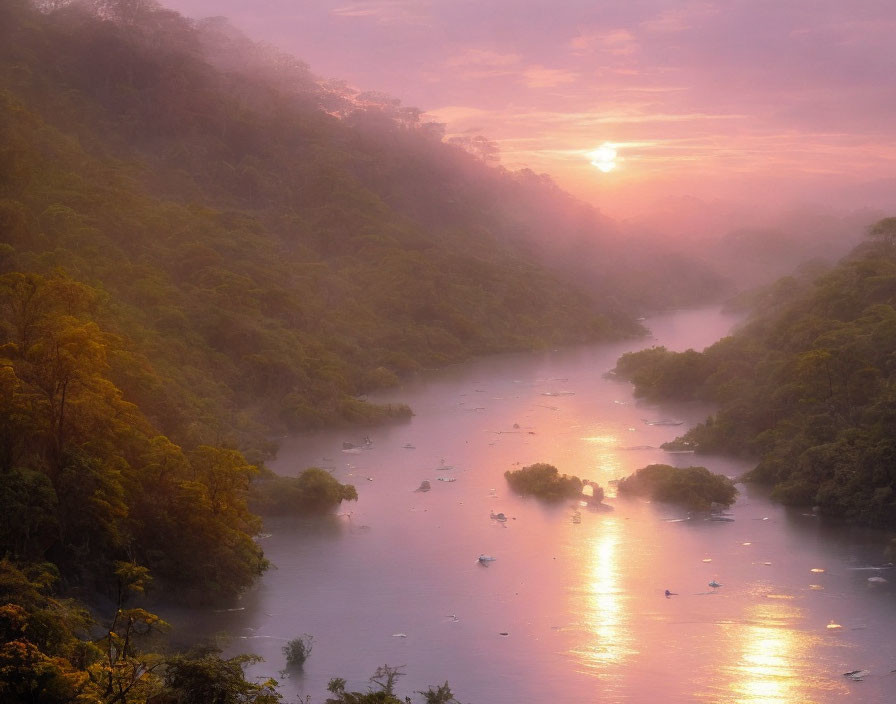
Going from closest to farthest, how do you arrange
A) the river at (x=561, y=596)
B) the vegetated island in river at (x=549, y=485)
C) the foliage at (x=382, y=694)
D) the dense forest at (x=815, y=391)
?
the foliage at (x=382, y=694) → the river at (x=561, y=596) → the dense forest at (x=815, y=391) → the vegetated island in river at (x=549, y=485)

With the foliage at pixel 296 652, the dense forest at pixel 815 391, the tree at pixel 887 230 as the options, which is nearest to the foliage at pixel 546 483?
the dense forest at pixel 815 391

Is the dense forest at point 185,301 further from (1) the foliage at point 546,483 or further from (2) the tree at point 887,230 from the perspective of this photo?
(2) the tree at point 887,230

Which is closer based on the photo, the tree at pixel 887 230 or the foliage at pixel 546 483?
the foliage at pixel 546 483

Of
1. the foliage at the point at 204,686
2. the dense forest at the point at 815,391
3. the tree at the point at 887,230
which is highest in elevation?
the tree at the point at 887,230

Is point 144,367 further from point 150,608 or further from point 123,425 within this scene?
point 150,608

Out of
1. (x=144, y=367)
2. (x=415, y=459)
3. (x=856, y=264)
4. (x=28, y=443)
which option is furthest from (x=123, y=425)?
(x=856, y=264)

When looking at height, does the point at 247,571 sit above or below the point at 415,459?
below

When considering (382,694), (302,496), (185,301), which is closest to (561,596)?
(302,496)
